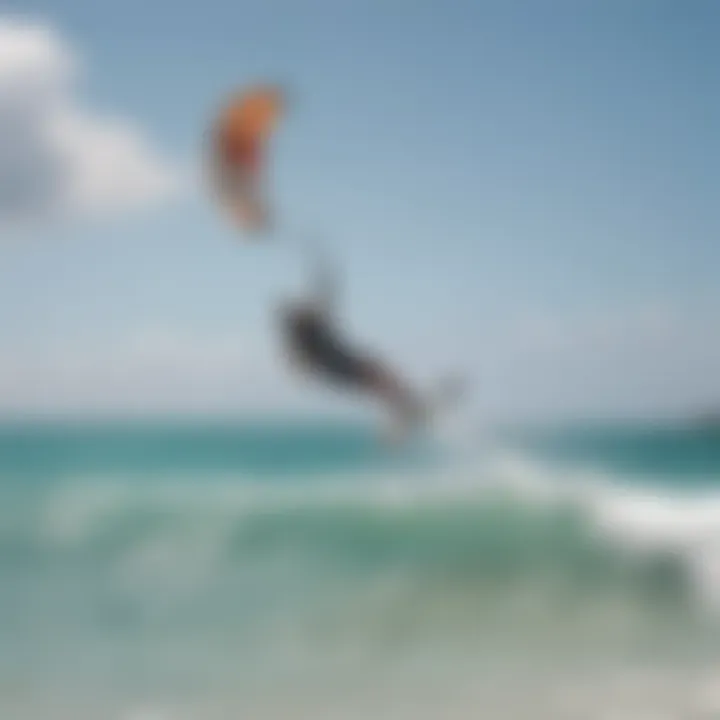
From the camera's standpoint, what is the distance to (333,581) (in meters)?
1.63

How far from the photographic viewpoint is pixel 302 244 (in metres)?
1.62

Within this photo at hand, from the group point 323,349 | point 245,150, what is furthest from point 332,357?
point 245,150

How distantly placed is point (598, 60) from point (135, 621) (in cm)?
101

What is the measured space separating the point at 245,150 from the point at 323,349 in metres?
0.29

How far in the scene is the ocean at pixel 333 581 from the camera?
1595 millimetres

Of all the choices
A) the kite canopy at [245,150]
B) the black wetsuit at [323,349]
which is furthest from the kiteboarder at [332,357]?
the kite canopy at [245,150]

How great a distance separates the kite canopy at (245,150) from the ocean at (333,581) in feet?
0.98

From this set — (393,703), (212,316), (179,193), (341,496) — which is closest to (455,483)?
(341,496)

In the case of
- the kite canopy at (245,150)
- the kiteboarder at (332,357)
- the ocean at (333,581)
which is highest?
the kite canopy at (245,150)

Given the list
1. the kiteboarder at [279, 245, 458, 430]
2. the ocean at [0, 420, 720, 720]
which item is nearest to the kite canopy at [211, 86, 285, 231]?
the kiteboarder at [279, 245, 458, 430]

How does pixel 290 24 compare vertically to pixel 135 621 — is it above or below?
above

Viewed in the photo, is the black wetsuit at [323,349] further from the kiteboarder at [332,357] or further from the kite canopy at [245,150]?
the kite canopy at [245,150]

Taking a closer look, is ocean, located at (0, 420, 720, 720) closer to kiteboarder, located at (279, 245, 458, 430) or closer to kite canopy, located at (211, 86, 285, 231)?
kiteboarder, located at (279, 245, 458, 430)

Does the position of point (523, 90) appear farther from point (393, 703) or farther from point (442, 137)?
point (393, 703)
